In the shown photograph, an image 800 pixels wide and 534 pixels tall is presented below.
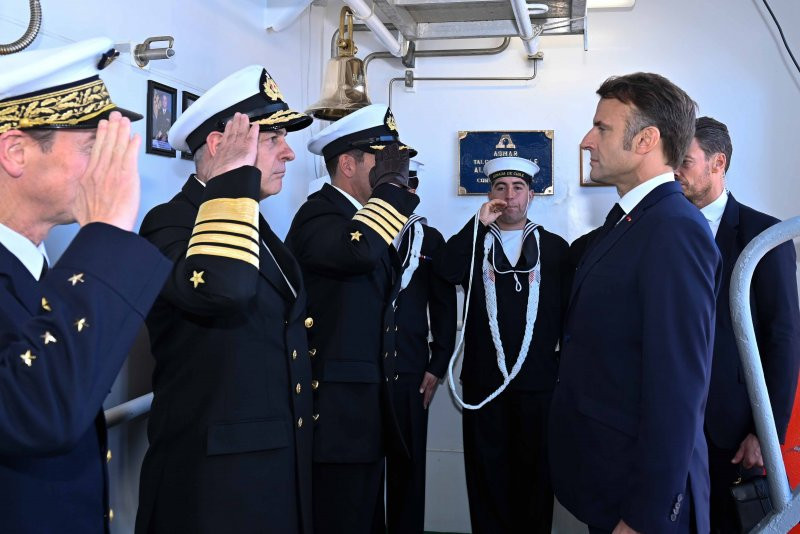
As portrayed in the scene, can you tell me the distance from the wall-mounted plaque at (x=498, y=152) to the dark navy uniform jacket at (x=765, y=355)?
163 centimetres

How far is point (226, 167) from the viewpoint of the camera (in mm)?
1506

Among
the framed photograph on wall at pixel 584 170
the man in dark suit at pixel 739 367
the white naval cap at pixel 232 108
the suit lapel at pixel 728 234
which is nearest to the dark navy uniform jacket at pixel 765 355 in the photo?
the man in dark suit at pixel 739 367

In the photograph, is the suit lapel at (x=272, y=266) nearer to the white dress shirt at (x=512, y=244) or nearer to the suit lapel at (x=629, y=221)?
the suit lapel at (x=629, y=221)

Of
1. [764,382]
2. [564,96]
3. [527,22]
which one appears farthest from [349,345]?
[564,96]

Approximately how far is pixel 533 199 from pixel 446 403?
116cm

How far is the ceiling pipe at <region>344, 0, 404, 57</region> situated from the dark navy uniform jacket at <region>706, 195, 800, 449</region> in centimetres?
163

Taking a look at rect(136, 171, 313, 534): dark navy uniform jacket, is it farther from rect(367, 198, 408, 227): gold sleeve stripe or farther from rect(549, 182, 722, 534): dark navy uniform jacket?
rect(549, 182, 722, 534): dark navy uniform jacket

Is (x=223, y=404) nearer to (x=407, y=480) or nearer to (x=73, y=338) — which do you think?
(x=73, y=338)

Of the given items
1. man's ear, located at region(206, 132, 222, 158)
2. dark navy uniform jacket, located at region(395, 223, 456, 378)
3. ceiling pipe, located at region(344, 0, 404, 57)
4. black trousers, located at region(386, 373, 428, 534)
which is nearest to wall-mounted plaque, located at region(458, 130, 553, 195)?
dark navy uniform jacket, located at region(395, 223, 456, 378)

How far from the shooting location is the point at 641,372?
1.56m

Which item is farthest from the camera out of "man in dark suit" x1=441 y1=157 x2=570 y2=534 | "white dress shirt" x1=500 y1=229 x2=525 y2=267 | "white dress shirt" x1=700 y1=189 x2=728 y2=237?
"white dress shirt" x1=500 y1=229 x2=525 y2=267

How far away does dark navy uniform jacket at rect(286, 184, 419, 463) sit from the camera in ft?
6.75

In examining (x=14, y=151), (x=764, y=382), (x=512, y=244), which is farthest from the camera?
(x=512, y=244)

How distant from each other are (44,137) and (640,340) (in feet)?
4.00
